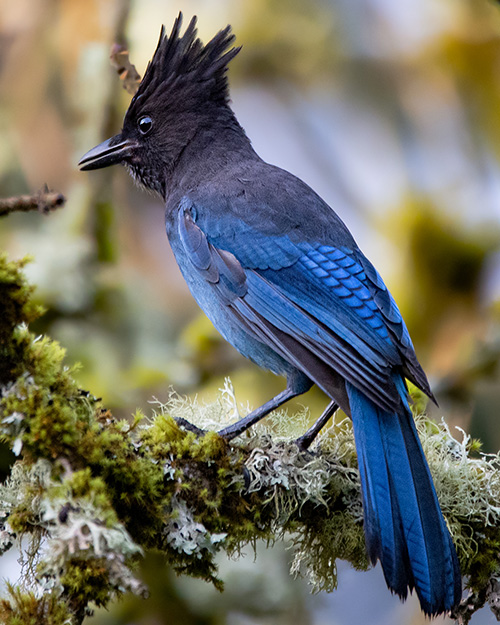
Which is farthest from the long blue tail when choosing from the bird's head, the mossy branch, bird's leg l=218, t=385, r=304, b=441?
the bird's head

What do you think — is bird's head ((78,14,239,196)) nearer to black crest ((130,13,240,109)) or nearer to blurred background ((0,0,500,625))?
black crest ((130,13,240,109))

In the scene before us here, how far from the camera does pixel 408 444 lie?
277 centimetres

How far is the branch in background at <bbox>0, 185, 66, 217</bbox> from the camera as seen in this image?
1.57 m

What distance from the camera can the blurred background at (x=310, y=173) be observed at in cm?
421

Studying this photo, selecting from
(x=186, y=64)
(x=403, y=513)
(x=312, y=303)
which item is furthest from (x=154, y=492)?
(x=186, y=64)

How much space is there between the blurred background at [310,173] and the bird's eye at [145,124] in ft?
2.29

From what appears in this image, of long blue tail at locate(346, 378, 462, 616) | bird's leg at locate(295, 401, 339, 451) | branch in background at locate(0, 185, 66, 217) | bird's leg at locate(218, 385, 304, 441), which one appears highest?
bird's leg at locate(218, 385, 304, 441)

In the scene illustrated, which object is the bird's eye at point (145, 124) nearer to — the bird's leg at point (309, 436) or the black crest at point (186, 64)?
the black crest at point (186, 64)

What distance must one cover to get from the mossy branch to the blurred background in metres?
0.51

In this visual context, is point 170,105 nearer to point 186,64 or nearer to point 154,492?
point 186,64

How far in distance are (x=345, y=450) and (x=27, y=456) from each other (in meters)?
1.29

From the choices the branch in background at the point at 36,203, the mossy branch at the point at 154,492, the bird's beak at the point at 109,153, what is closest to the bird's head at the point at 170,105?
the bird's beak at the point at 109,153

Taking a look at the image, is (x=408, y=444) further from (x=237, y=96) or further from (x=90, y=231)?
(x=237, y=96)

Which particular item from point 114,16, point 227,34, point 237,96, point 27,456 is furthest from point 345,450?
point 237,96
